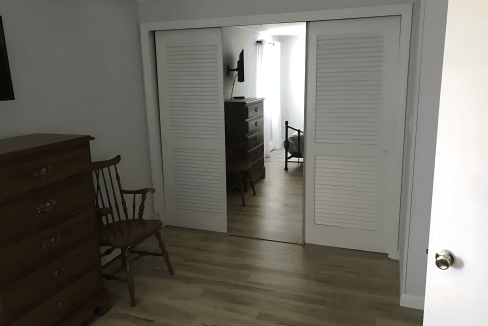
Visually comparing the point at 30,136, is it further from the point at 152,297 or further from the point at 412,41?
the point at 412,41

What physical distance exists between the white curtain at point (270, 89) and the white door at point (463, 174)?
18.4 feet

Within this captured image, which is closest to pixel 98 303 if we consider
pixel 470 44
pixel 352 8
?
pixel 470 44

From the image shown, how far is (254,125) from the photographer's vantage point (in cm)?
528

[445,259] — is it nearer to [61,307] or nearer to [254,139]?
[61,307]

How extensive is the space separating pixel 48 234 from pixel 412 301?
7.40 feet

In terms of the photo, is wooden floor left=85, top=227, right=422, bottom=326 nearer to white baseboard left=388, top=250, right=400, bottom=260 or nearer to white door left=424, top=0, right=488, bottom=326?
white baseboard left=388, top=250, right=400, bottom=260

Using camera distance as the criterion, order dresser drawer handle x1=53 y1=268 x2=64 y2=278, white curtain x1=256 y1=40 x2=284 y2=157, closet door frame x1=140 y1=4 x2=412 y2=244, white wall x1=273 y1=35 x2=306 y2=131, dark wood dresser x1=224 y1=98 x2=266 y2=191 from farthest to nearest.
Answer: white wall x1=273 y1=35 x2=306 y2=131 < white curtain x1=256 y1=40 x2=284 y2=157 < dark wood dresser x1=224 y1=98 x2=266 y2=191 < closet door frame x1=140 y1=4 x2=412 y2=244 < dresser drawer handle x1=53 y1=268 x2=64 y2=278

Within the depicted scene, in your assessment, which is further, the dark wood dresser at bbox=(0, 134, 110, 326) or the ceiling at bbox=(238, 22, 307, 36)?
the ceiling at bbox=(238, 22, 307, 36)

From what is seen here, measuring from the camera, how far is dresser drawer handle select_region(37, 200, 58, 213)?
208 centimetres

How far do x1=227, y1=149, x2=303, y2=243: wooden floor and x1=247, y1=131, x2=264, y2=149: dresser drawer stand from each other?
604 millimetres

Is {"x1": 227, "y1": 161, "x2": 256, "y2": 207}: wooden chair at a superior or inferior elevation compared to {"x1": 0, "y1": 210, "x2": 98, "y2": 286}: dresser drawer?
inferior

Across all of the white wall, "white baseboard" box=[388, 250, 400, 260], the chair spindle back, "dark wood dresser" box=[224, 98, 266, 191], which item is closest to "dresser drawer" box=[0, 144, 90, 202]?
the chair spindle back

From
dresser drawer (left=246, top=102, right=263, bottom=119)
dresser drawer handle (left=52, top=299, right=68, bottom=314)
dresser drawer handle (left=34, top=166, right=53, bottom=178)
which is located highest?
dresser drawer (left=246, top=102, right=263, bottom=119)

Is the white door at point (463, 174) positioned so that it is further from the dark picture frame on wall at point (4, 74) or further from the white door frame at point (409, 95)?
the dark picture frame on wall at point (4, 74)
